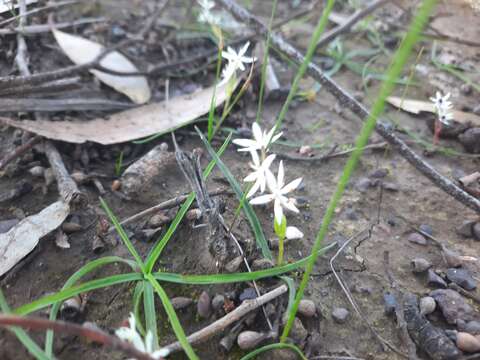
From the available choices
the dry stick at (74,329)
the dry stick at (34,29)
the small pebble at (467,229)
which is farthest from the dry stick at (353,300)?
the dry stick at (34,29)

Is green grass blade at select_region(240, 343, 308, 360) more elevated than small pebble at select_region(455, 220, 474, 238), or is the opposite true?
green grass blade at select_region(240, 343, 308, 360)

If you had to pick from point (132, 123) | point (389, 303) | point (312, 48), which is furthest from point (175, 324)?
point (132, 123)

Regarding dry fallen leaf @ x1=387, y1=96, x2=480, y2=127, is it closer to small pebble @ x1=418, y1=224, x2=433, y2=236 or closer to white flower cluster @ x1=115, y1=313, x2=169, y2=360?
small pebble @ x1=418, y1=224, x2=433, y2=236

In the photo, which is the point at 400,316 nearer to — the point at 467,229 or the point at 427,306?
the point at 427,306

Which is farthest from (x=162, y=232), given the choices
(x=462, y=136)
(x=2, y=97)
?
(x=462, y=136)

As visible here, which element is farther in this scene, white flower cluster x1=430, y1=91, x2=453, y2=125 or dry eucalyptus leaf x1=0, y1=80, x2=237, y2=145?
white flower cluster x1=430, y1=91, x2=453, y2=125

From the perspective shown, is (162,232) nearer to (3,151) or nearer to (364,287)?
(364,287)

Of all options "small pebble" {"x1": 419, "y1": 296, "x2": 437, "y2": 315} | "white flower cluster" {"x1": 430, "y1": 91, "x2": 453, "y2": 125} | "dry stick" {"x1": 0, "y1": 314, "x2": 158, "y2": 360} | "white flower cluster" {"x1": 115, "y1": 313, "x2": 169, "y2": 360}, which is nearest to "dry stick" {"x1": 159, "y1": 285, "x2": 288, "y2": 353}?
"white flower cluster" {"x1": 115, "y1": 313, "x2": 169, "y2": 360}
